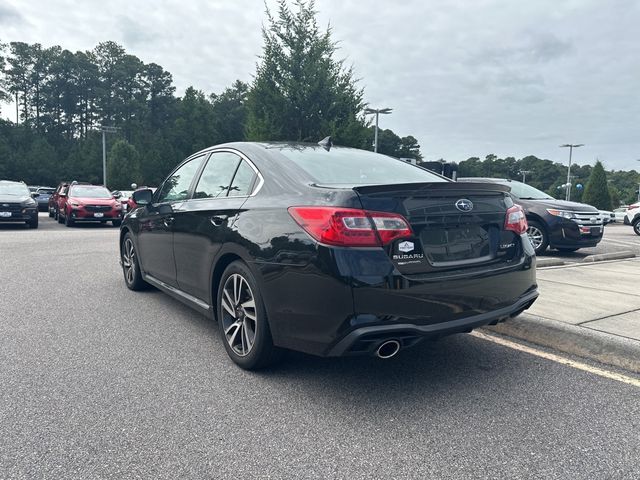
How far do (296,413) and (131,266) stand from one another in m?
3.91

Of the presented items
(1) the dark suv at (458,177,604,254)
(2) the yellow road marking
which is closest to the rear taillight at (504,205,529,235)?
(2) the yellow road marking

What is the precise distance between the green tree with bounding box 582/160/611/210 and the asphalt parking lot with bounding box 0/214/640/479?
3746cm

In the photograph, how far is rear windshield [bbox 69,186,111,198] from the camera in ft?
60.7

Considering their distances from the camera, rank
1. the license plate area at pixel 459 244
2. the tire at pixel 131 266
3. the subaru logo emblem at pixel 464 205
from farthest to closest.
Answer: the tire at pixel 131 266 → the subaru logo emblem at pixel 464 205 → the license plate area at pixel 459 244

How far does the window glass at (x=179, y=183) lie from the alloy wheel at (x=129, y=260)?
107 centimetres

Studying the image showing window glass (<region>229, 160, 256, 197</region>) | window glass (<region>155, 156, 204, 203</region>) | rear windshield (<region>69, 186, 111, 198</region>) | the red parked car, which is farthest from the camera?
rear windshield (<region>69, 186, 111, 198</region>)

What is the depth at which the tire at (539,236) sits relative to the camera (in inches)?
391

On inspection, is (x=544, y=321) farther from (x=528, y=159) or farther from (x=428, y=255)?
(x=528, y=159)

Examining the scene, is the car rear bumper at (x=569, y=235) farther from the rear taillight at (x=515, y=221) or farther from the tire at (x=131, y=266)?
the tire at (x=131, y=266)

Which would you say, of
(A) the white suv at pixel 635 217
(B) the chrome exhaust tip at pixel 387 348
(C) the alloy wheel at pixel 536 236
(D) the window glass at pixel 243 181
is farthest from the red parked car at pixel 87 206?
(A) the white suv at pixel 635 217

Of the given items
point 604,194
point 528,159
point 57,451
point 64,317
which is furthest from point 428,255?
point 528,159

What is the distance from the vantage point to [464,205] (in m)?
3.12

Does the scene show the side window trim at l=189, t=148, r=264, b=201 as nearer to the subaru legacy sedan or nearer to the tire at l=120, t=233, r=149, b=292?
the subaru legacy sedan

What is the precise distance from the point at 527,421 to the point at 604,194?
39.0 m
